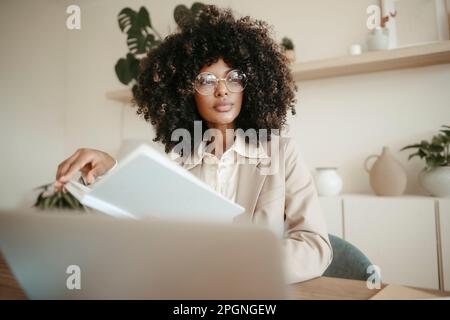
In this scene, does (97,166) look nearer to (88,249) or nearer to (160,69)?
(88,249)

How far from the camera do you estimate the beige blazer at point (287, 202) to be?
2.09ft

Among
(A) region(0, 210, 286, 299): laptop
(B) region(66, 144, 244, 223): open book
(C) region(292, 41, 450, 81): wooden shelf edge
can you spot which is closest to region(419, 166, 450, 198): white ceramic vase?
(C) region(292, 41, 450, 81): wooden shelf edge

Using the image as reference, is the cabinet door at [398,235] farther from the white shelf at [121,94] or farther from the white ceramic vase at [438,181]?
the white shelf at [121,94]

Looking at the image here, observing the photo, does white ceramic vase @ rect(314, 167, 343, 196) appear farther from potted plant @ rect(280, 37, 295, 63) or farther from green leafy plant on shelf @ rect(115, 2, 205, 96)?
green leafy plant on shelf @ rect(115, 2, 205, 96)

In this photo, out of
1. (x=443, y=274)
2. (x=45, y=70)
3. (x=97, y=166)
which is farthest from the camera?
(x=45, y=70)

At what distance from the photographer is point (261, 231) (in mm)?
225

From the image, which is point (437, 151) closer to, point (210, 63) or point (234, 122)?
point (234, 122)

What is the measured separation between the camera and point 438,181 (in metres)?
1.42

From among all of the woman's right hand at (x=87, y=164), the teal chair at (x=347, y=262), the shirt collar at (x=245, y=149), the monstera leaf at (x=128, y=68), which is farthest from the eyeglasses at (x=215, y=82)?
the monstera leaf at (x=128, y=68)

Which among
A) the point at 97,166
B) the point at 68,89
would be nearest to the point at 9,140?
the point at 68,89

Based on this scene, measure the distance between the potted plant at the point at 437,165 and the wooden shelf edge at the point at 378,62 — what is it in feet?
1.19

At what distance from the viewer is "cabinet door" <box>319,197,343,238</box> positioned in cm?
156

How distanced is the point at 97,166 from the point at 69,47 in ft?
8.83

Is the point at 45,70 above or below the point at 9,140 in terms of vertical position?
above
